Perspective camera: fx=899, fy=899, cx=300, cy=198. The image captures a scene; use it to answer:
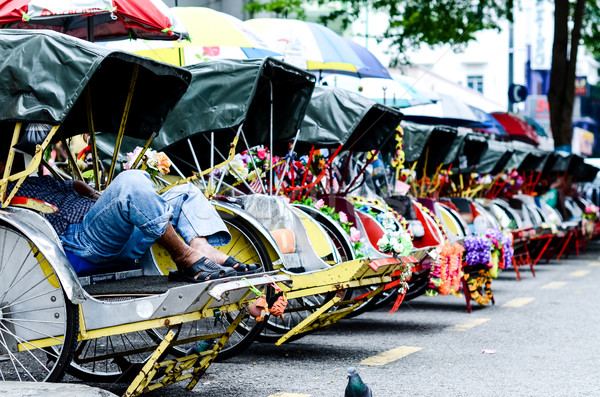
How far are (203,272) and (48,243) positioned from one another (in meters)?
0.87

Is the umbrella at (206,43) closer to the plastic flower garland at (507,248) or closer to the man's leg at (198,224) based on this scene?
the plastic flower garland at (507,248)

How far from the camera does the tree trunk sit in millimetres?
21859

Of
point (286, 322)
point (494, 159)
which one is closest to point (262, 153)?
point (286, 322)

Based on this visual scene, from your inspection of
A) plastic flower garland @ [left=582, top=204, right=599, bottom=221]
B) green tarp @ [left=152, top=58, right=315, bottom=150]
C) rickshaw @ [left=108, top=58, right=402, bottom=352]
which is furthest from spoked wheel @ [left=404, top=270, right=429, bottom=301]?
plastic flower garland @ [left=582, top=204, right=599, bottom=221]

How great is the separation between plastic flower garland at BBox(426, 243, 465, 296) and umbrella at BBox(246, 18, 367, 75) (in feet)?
11.4

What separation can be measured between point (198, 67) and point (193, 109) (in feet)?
1.05

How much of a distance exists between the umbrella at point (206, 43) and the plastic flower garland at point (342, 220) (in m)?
2.25

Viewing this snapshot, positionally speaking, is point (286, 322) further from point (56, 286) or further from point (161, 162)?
point (56, 286)

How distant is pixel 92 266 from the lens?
493 centimetres

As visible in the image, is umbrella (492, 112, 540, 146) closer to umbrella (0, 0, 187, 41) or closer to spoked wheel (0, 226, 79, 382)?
umbrella (0, 0, 187, 41)

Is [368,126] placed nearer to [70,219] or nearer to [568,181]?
[70,219]

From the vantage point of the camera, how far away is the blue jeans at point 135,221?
14.8 ft

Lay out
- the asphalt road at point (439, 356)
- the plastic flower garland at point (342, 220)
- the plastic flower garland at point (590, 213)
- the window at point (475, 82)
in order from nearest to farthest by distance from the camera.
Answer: the asphalt road at point (439, 356) < the plastic flower garland at point (342, 220) < the plastic flower garland at point (590, 213) < the window at point (475, 82)

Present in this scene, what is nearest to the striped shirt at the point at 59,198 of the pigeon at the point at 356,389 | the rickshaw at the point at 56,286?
the rickshaw at the point at 56,286
